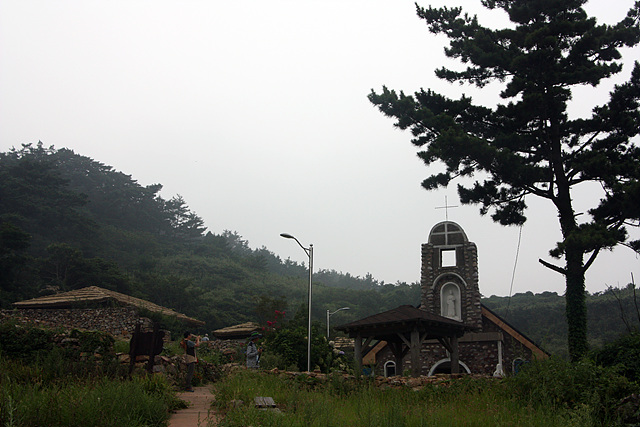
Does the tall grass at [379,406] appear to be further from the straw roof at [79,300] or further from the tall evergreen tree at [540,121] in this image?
the straw roof at [79,300]

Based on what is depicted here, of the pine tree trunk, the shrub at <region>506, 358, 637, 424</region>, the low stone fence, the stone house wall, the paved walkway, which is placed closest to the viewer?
the shrub at <region>506, 358, 637, 424</region>

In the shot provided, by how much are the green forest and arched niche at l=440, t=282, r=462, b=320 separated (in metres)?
4.49

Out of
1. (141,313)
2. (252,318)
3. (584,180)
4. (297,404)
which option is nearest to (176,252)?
(252,318)

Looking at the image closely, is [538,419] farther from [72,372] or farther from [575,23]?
[575,23]

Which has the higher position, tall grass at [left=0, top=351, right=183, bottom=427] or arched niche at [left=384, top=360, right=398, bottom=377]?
tall grass at [left=0, top=351, right=183, bottom=427]

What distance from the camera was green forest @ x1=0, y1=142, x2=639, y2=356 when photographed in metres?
42.7

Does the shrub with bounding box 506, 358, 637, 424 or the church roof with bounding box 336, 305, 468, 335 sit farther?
the church roof with bounding box 336, 305, 468, 335

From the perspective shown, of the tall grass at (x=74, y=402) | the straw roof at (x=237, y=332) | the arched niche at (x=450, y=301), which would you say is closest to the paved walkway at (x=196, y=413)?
the tall grass at (x=74, y=402)

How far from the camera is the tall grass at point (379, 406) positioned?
721cm

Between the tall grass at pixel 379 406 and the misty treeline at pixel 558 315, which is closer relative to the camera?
the tall grass at pixel 379 406

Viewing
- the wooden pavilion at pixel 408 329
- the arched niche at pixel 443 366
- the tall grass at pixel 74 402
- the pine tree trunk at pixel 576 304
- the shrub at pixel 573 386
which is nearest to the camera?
the tall grass at pixel 74 402

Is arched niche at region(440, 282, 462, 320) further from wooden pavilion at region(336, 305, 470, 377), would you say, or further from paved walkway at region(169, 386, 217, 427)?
paved walkway at region(169, 386, 217, 427)

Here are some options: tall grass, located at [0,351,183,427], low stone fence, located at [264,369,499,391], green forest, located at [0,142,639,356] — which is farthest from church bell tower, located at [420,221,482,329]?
tall grass, located at [0,351,183,427]

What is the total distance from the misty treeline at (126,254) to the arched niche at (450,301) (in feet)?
51.4
